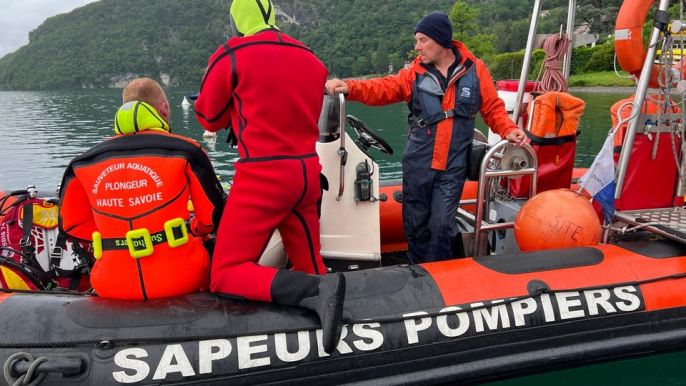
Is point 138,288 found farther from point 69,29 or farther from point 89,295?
point 69,29

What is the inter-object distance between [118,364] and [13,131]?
1884 cm

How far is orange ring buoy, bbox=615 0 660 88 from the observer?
122 inches

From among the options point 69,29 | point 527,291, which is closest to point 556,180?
point 527,291

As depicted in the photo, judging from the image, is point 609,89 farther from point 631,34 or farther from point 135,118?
point 135,118

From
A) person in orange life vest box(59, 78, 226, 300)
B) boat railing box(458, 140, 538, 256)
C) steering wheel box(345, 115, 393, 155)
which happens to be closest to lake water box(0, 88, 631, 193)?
steering wheel box(345, 115, 393, 155)

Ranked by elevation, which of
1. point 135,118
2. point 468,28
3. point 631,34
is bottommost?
point 135,118

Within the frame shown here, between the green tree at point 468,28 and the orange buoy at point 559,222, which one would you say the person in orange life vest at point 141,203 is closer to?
the orange buoy at point 559,222

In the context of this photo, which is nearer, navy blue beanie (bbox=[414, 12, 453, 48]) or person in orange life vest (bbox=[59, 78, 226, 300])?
person in orange life vest (bbox=[59, 78, 226, 300])

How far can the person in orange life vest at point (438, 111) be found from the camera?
3.01 meters

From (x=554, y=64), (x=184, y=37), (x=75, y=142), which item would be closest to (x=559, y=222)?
(x=554, y=64)

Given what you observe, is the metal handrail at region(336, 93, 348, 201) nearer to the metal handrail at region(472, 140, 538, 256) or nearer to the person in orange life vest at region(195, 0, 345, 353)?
the person in orange life vest at region(195, 0, 345, 353)

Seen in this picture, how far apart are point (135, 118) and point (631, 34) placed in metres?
2.73

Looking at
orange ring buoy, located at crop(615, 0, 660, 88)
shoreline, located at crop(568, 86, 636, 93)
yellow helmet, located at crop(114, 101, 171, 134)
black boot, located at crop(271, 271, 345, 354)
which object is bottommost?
shoreline, located at crop(568, 86, 636, 93)

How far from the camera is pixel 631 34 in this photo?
3090 mm
